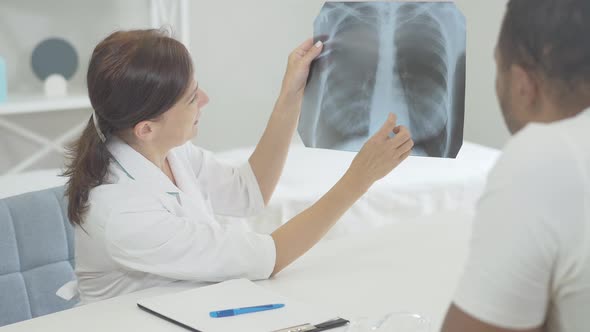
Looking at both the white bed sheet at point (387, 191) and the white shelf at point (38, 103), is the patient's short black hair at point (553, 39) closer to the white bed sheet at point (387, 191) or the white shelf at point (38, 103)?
the white bed sheet at point (387, 191)

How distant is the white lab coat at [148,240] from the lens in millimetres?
1345

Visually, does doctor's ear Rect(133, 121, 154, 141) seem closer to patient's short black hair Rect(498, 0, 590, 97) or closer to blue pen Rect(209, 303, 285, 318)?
blue pen Rect(209, 303, 285, 318)

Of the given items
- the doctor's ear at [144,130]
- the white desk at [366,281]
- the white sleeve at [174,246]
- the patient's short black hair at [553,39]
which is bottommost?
the white desk at [366,281]

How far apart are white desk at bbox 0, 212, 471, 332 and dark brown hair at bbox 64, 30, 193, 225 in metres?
0.22

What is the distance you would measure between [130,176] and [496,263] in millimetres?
821

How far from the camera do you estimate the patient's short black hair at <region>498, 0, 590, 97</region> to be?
764 millimetres

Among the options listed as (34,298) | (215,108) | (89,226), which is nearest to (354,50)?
(89,226)

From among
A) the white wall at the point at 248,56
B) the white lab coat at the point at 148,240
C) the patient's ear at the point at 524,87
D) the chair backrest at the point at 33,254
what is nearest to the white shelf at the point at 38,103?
the white wall at the point at 248,56

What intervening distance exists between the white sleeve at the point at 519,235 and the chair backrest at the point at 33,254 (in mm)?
1070

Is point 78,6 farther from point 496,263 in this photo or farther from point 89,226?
point 496,263

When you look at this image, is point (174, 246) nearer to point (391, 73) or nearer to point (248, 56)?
point (391, 73)

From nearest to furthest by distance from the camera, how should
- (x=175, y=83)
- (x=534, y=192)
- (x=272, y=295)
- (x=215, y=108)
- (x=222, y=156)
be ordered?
(x=534, y=192), (x=272, y=295), (x=175, y=83), (x=222, y=156), (x=215, y=108)

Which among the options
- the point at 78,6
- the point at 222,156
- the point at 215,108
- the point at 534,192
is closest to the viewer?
the point at 534,192

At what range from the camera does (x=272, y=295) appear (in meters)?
1.31
